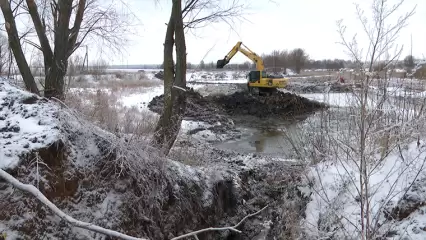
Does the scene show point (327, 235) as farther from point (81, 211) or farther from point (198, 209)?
point (81, 211)

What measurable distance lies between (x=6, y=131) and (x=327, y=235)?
4393 millimetres

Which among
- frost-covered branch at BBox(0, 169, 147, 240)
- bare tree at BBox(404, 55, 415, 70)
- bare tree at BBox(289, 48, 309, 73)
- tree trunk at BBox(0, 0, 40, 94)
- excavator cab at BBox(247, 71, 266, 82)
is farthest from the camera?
bare tree at BBox(289, 48, 309, 73)

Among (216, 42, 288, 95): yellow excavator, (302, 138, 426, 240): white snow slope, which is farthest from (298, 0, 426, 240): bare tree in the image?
(216, 42, 288, 95): yellow excavator

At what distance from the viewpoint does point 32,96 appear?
484 centimetres

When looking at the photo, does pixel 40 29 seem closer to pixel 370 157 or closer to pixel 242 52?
pixel 370 157

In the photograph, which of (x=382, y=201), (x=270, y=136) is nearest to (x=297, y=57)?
(x=270, y=136)

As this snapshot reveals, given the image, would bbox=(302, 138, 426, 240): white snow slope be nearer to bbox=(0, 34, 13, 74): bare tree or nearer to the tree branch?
the tree branch

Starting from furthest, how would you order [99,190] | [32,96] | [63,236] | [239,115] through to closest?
1. [239,115]
2. [32,96]
3. [99,190]
4. [63,236]

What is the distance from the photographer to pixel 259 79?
24141mm

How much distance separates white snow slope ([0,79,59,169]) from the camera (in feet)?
12.6

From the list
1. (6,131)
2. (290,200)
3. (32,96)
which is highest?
(32,96)

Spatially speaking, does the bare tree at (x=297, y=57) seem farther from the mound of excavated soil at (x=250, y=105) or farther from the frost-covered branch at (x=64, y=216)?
the frost-covered branch at (x=64, y=216)

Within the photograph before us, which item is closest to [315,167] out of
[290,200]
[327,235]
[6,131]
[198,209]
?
[290,200]

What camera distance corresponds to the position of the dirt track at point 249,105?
2156 centimetres
